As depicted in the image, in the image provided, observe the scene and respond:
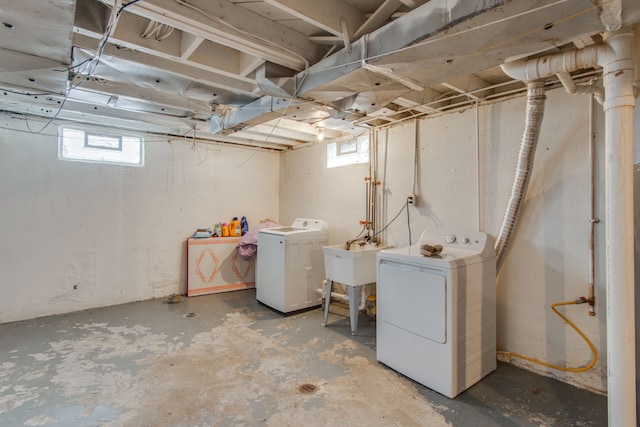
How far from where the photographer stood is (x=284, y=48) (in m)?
1.85

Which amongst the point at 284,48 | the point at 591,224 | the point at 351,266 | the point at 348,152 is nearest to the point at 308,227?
the point at 348,152

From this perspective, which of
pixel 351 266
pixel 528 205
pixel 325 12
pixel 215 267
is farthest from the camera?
pixel 215 267

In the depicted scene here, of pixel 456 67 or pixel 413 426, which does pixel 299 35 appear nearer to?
pixel 456 67

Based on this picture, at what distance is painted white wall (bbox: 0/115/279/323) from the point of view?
3.24 m

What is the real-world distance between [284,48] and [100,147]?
3.08m

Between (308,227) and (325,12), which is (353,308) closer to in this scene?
(308,227)

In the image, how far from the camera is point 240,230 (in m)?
4.67

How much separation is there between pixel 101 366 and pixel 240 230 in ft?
8.34

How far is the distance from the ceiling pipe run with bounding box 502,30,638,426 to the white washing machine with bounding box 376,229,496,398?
2.41 feet

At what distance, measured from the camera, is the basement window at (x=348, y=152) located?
→ 3643 mm

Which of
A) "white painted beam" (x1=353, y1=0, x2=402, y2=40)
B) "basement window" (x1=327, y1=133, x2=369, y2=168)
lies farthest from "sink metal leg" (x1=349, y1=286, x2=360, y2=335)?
"white painted beam" (x1=353, y1=0, x2=402, y2=40)

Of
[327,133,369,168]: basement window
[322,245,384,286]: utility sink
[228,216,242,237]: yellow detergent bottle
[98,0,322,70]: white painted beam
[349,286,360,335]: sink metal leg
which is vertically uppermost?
[98,0,322,70]: white painted beam

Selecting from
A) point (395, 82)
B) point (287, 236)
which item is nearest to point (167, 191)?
point (287, 236)

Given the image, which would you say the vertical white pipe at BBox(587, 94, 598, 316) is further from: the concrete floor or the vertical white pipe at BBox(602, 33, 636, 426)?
the vertical white pipe at BBox(602, 33, 636, 426)
